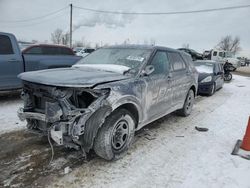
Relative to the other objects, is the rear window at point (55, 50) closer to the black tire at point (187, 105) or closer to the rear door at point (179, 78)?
the rear door at point (179, 78)

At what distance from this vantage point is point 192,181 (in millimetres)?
3299

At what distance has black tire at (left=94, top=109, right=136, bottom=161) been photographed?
3.49 m

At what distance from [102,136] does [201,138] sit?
242 cm

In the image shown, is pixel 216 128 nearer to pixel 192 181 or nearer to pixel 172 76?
pixel 172 76

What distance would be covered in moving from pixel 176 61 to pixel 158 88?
1362mm

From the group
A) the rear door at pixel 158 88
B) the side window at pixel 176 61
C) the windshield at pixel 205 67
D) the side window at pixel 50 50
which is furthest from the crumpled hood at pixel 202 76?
the side window at pixel 50 50

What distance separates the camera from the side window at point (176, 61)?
541 centimetres

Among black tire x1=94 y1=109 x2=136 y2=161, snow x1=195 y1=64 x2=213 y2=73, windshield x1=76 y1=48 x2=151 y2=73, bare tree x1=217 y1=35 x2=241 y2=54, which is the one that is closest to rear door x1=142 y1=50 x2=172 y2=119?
windshield x1=76 y1=48 x2=151 y2=73

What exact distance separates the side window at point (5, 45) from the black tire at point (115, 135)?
4.82 metres

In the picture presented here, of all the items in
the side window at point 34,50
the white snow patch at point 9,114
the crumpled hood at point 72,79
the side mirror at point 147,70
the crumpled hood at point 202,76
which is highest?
the side window at point 34,50

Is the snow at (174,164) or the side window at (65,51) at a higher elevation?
the side window at (65,51)

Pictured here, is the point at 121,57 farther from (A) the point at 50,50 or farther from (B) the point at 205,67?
(B) the point at 205,67

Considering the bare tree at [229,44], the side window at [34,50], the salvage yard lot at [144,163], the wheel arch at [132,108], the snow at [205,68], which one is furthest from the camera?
the bare tree at [229,44]

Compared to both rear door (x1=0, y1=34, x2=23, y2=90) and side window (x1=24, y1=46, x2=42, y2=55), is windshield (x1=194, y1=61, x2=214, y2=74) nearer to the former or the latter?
side window (x1=24, y1=46, x2=42, y2=55)
